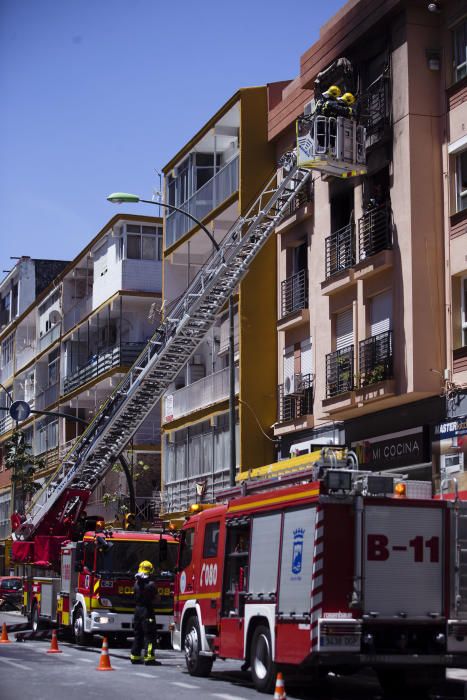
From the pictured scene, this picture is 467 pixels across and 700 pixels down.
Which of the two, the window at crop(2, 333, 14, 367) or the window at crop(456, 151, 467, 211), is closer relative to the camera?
the window at crop(456, 151, 467, 211)

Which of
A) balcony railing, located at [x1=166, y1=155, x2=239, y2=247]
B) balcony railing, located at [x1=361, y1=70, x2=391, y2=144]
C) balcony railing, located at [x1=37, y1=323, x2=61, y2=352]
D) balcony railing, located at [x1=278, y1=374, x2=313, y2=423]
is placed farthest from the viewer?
balcony railing, located at [x1=37, y1=323, x2=61, y2=352]

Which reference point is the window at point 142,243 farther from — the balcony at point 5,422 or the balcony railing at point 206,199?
the balcony at point 5,422

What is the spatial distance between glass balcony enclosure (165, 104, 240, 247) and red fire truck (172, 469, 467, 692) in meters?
21.0

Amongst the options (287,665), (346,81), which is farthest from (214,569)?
(346,81)

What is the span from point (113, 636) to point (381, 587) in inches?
546

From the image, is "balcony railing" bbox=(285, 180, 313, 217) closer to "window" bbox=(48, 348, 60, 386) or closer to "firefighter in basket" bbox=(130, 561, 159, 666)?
"firefighter in basket" bbox=(130, 561, 159, 666)

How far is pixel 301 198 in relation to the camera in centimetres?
3281

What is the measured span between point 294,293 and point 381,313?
19.4 ft

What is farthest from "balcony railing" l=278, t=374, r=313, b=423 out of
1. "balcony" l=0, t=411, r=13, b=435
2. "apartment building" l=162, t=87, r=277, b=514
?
"balcony" l=0, t=411, r=13, b=435

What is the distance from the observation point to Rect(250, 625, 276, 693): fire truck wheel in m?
16.6

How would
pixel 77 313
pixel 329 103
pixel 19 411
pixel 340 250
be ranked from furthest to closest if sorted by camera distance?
pixel 77 313
pixel 19 411
pixel 340 250
pixel 329 103

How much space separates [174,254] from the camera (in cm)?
4197

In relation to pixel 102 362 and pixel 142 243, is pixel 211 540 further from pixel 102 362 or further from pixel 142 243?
pixel 102 362

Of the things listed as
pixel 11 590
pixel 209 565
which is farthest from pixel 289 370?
pixel 11 590
